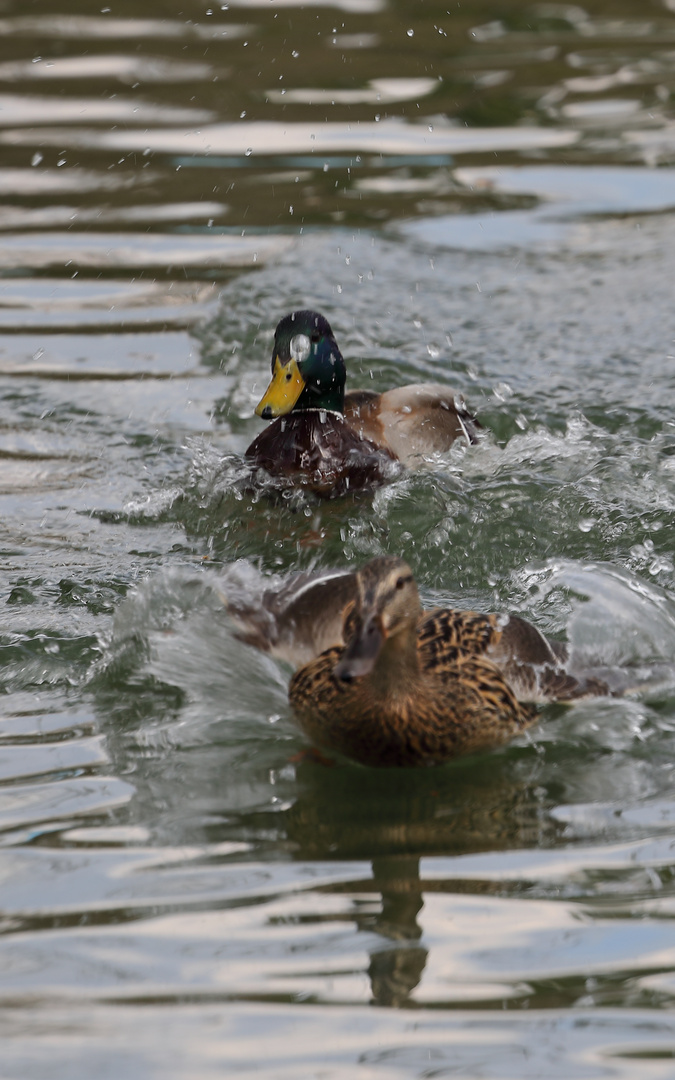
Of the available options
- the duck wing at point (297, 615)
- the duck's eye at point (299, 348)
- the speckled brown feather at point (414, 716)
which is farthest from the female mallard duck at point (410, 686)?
the duck's eye at point (299, 348)

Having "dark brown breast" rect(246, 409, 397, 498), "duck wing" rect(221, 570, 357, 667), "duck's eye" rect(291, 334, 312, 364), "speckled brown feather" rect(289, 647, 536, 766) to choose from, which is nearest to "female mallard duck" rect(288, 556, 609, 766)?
"speckled brown feather" rect(289, 647, 536, 766)

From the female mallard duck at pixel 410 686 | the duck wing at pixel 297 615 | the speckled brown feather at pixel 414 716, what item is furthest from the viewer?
the duck wing at pixel 297 615

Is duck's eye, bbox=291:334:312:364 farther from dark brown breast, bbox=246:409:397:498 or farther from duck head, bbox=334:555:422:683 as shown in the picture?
duck head, bbox=334:555:422:683

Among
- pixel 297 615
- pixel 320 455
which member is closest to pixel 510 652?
pixel 297 615

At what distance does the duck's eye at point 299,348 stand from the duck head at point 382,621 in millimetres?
2323

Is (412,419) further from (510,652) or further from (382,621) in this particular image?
(382,621)

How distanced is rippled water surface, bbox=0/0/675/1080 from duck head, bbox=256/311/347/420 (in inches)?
17.1

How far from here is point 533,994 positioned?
279 cm

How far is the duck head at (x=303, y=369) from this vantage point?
19.0 feet

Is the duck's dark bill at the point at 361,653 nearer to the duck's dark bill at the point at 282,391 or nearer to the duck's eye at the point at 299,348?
the duck's dark bill at the point at 282,391

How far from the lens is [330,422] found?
19.5ft

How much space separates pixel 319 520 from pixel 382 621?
206 centimetres

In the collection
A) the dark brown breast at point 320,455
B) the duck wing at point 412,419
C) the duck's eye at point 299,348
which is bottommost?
the duck wing at point 412,419

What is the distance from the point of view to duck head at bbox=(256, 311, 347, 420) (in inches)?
228
